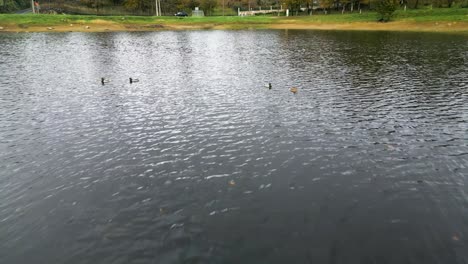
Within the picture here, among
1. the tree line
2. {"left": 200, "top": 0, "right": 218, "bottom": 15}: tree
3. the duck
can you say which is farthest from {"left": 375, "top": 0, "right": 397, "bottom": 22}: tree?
the duck

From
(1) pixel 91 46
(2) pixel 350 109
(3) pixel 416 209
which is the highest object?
(1) pixel 91 46

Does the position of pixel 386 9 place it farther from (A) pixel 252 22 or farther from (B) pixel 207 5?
(B) pixel 207 5

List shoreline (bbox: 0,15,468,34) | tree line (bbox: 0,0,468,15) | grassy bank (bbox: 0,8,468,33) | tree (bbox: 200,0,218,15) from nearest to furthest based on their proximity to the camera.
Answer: shoreline (bbox: 0,15,468,34) < grassy bank (bbox: 0,8,468,33) < tree line (bbox: 0,0,468,15) < tree (bbox: 200,0,218,15)

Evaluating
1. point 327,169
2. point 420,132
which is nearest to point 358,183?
point 327,169

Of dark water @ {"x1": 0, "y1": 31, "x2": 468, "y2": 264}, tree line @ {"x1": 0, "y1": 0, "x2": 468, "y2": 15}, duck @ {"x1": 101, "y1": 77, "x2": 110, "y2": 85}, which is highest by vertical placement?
tree line @ {"x1": 0, "y1": 0, "x2": 468, "y2": 15}

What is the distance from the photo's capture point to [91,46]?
78.2m

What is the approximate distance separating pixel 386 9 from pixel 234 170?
11801 centimetres

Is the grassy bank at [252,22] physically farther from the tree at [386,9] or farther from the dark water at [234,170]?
the dark water at [234,170]

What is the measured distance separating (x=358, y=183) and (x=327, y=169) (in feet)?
7.19

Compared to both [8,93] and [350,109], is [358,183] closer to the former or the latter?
[350,109]

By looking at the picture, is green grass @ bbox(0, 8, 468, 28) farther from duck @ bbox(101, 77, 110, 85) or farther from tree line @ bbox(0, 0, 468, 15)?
duck @ bbox(101, 77, 110, 85)

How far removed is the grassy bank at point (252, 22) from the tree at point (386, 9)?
2715 millimetres

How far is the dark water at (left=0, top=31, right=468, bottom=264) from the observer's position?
14562 mm

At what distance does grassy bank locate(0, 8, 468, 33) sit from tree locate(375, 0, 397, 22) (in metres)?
2.71
